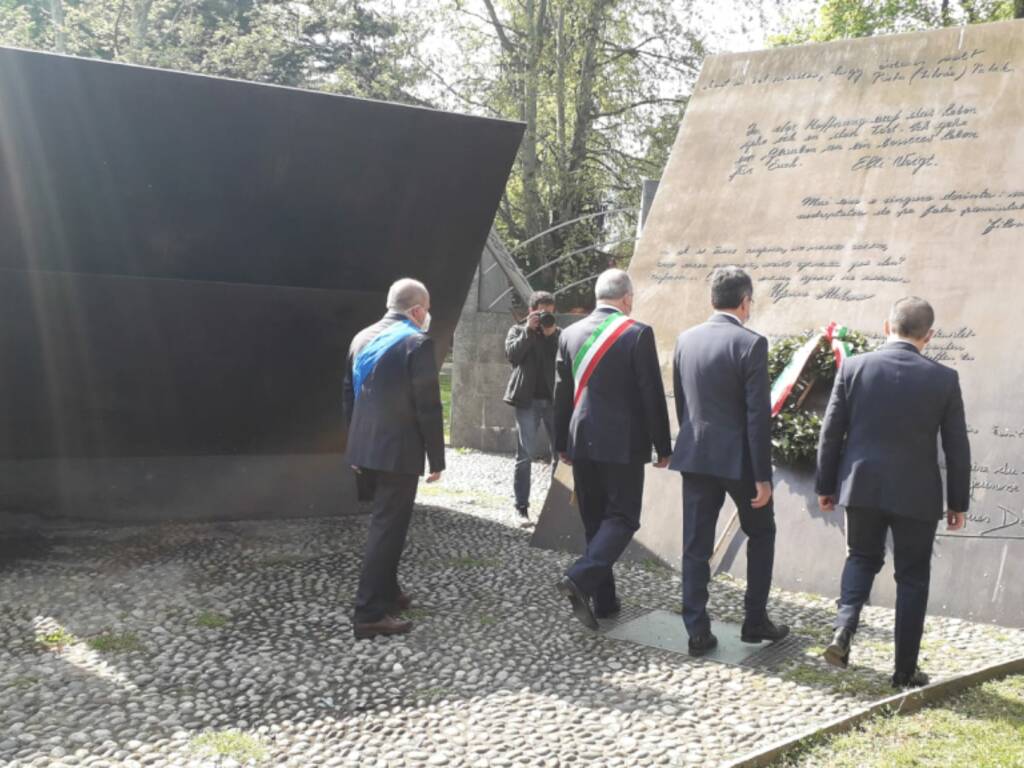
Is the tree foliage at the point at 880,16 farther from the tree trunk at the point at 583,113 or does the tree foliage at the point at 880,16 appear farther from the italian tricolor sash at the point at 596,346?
the italian tricolor sash at the point at 596,346

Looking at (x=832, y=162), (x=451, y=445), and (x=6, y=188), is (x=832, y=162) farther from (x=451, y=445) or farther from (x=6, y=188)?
(x=451, y=445)

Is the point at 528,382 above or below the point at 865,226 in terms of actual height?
below

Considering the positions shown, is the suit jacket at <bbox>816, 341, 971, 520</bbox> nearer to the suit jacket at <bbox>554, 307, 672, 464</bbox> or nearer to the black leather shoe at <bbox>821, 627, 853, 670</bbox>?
the black leather shoe at <bbox>821, 627, 853, 670</bbox>

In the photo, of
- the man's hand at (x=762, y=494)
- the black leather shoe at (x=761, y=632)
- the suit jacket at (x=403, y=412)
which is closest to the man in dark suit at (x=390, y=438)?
the suit jacket at (x=403, y=412)

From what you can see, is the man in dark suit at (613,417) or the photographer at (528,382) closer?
the man in dark suit at (613,417)

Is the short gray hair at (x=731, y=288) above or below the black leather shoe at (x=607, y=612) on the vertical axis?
above

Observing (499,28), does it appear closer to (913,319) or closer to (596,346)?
(596,346)

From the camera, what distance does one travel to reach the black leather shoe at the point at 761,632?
521 cm

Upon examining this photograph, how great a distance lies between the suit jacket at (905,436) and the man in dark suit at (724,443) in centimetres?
46

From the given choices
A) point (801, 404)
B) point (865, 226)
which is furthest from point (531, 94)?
point (801, 404)

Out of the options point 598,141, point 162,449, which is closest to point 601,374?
point 162,449

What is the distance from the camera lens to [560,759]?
3852mm

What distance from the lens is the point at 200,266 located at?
7105 mm

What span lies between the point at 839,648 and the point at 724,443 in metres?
1.09
